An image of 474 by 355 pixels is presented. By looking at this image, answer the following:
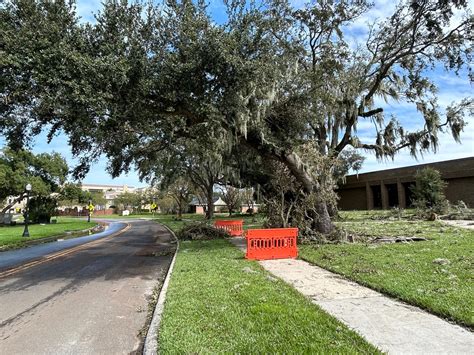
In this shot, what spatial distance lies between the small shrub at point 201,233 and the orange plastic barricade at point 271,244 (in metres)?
7.39

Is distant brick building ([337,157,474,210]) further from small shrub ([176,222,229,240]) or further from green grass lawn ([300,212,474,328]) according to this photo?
green grass lawn ([300,212,474,328])

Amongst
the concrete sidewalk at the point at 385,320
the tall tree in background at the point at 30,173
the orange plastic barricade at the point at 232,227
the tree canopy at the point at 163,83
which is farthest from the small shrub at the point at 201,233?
the tall tree in background at the point at 30,173

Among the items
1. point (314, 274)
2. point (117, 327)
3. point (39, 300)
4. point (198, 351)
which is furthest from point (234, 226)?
point (198, 351)

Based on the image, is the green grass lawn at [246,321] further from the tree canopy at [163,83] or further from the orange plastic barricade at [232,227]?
the orange plastic barricade at [232,227]

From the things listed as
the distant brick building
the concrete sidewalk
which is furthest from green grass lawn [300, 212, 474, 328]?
the distant brick building

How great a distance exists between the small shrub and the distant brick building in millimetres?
20244

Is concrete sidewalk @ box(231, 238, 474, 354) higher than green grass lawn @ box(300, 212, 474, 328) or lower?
lower

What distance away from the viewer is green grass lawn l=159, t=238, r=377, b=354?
4.03 meters

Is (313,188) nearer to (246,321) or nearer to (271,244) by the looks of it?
(271,244)

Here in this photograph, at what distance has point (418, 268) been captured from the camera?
775cm

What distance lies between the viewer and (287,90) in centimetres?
1341

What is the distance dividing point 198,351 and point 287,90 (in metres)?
10.9

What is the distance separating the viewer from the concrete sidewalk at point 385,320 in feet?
13.0

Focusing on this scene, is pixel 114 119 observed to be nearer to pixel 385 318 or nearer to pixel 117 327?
pixel 117 327
